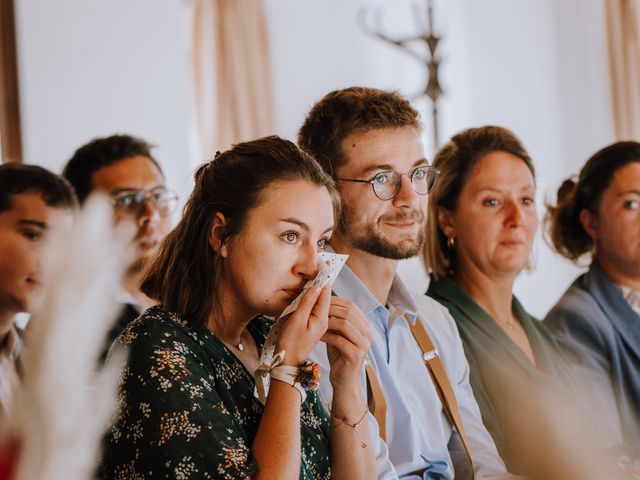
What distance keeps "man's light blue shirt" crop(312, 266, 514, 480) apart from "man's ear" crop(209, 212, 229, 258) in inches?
17.3

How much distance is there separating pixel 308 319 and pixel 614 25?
5.26 meters

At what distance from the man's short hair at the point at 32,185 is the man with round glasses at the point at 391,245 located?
0.73 metres

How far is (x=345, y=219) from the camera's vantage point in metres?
2.15

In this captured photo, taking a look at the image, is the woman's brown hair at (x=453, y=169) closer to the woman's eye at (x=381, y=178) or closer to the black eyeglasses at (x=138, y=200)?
the woman's eye at (x=381, y=178)

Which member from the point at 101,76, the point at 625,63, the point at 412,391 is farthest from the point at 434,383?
the point at 625,63

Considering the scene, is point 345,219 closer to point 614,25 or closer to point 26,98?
point 26,98

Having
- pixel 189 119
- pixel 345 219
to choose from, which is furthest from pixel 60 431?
pixel 189 119

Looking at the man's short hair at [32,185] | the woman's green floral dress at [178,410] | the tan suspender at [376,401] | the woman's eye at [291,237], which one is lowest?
the tan suspender at [376,401]

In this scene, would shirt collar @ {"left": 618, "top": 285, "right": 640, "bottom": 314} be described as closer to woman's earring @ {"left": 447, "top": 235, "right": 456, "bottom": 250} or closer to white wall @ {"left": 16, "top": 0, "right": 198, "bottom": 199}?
woman's earring @ {"left": 447, "top": 235, "right": 456, "bottom": 250}

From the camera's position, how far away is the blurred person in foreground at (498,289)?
2.37m

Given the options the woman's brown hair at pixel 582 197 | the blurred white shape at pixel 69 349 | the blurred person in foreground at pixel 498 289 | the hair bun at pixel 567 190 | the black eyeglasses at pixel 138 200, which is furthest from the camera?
the hair bun at pixel 567 190

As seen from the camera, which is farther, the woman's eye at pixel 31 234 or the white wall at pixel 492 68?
the white wall at pixel 492 68

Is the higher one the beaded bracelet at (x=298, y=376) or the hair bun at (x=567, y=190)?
the hair bun at (x=567, y=190)

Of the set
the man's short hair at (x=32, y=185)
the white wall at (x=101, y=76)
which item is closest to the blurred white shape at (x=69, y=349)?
the man's short hair at (x=32, y=185)
